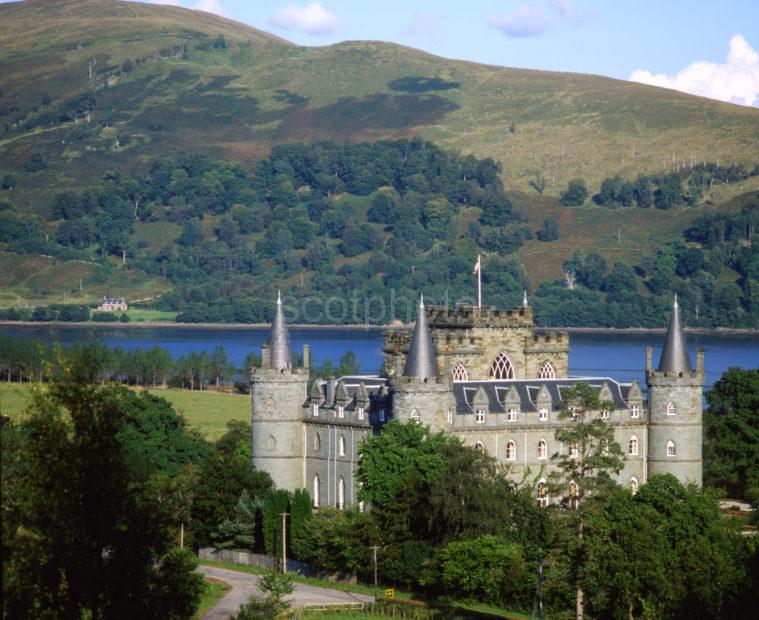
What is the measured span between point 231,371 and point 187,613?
126m

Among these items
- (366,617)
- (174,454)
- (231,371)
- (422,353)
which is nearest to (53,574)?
(366,617)

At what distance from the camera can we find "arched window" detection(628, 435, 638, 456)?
79188 mm

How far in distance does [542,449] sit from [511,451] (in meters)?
1.53

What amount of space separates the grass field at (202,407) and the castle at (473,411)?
1136 inches

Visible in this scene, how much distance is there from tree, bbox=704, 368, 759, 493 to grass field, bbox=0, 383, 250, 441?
31429 millimetres

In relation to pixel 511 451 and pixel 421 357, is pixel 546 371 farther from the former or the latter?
pixel 421 357

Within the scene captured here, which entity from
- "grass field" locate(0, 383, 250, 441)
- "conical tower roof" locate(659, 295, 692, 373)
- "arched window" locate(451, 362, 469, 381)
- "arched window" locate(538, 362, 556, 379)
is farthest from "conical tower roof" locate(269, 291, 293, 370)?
"grass field" locate(0, 383, 250, 441)

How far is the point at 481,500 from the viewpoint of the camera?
224 feet

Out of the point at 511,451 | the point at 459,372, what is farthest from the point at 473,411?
the point at 459,372

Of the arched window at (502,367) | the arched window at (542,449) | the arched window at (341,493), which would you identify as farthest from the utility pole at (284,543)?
the arched window at (502,367)

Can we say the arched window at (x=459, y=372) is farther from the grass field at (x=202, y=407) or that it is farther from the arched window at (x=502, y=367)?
the grass field at (x=202, y=407)

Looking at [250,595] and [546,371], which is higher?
[546,371]

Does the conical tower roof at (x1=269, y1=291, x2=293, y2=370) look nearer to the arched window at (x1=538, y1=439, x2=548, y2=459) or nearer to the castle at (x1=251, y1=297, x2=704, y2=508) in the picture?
the castle at (x1=251, y1=297, x2=704, y2=508)

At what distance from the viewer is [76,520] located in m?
43.5
